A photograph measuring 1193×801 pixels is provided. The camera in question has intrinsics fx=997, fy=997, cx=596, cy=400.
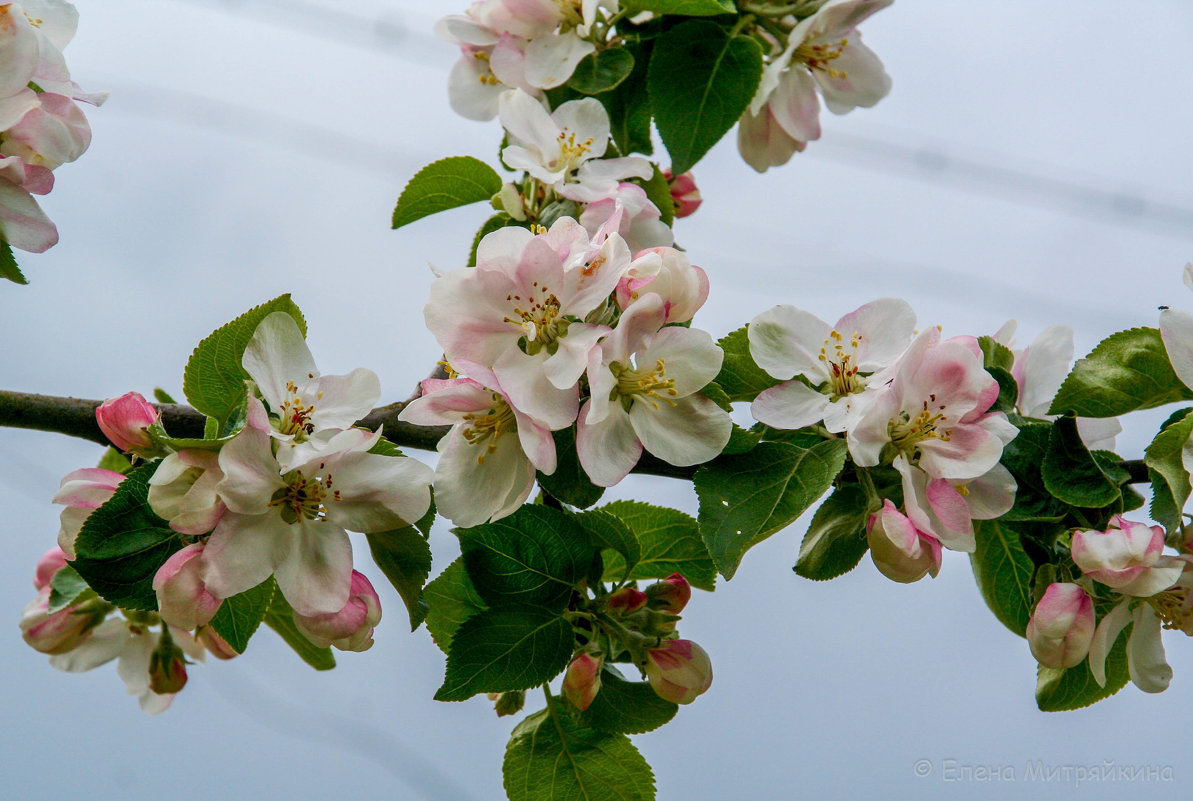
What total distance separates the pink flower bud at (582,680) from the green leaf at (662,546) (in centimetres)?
9

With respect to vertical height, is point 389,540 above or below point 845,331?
below

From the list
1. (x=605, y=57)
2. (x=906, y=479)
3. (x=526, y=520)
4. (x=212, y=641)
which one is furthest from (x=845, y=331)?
(x=212, y=641)

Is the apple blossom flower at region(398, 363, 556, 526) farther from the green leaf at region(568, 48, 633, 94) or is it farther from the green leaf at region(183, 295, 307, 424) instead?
the green leaf at region(568, 48, 633, 94)

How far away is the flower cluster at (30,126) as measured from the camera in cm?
67

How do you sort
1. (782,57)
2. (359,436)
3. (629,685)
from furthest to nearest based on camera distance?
(782,57) < (629,685) < (359,436)

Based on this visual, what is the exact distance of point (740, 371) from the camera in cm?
72

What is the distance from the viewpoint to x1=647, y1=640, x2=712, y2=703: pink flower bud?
72cm

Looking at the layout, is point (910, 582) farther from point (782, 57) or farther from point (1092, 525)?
point (782, 57)

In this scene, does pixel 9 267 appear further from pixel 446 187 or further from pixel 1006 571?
pixel 1006 571

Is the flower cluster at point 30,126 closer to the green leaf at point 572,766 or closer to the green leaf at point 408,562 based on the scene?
the green leaf at point 408,562

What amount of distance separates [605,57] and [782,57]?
0.55 feet

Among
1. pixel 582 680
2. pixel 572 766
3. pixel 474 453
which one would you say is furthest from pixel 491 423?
pixel 572 766

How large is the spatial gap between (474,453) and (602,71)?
1.60 feet

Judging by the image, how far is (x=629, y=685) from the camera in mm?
772
